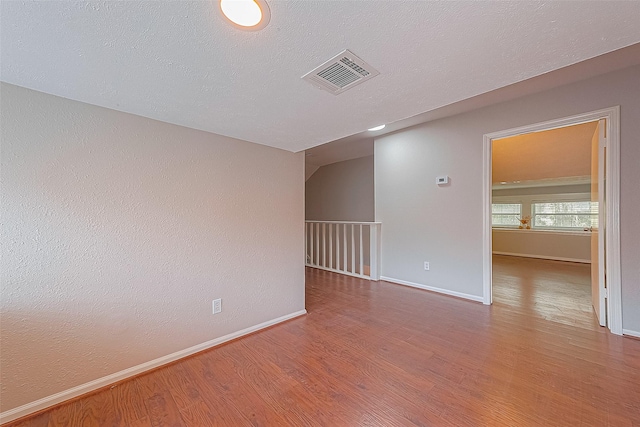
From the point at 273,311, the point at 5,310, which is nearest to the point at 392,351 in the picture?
the point at 273,311

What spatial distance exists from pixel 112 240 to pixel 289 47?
1586 millimetres

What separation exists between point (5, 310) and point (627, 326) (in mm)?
4437

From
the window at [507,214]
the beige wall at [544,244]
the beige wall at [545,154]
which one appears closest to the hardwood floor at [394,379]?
the beige wall at [545,154]

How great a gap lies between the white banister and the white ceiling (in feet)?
9.01

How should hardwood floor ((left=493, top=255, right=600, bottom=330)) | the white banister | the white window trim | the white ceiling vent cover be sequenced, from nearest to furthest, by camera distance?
the white ceiling vent cover, hardwood floor ((left=493, top=255, right=600, bottom=330)), the white banister, the white window trim

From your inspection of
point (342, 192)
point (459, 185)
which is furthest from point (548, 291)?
point (342, 192)

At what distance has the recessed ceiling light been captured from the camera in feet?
2.63

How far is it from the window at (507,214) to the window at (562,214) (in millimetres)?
372

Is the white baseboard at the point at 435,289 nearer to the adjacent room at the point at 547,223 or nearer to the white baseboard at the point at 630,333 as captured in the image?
the adjacent room at the point at 547,223

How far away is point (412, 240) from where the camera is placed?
3.58 m

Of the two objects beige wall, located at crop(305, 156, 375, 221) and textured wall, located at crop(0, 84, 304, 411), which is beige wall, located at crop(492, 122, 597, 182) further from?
textured wall, located at crop(0, 84, 304, 411)

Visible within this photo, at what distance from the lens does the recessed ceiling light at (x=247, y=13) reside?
31.5 inches

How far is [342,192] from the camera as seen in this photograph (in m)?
5.82

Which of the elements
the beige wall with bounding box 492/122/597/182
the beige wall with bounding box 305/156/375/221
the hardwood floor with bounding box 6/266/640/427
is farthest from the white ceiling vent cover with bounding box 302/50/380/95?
the beige wall with bounding box 305/156/375/221
